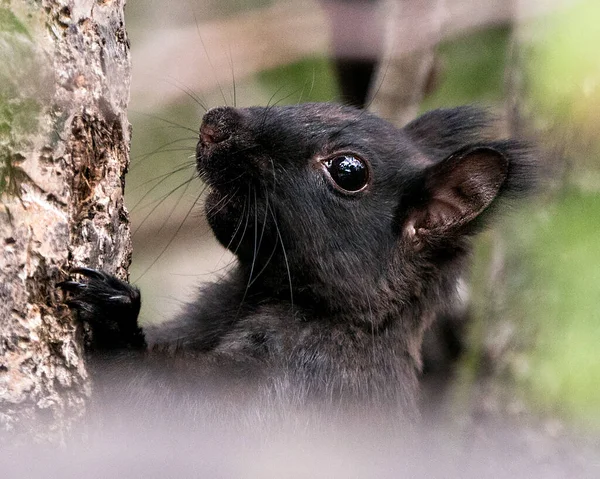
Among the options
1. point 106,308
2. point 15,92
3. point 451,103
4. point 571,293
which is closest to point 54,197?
point 106,308

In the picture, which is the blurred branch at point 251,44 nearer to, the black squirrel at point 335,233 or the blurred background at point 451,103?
the blurred background at point 451,103

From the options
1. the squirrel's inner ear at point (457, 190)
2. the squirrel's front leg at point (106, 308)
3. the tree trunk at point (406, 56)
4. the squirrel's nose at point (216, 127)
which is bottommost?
the squirrel's front leg at point (106, 308)

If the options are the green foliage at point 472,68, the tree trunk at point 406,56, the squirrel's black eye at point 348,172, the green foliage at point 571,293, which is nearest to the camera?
the green foliage at point 571,293

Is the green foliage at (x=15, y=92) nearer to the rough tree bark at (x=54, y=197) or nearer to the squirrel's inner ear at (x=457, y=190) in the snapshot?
the rough tree bark at (x=54, y=197)

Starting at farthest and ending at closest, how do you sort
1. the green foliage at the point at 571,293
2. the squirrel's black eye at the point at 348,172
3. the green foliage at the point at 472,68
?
the green foliage at the point at 472,68 < the squirrel's black eye at the point at 348,172 < the green foliage at the point at 571,293

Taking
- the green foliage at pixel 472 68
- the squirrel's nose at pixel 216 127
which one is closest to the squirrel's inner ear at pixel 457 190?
the squirrel's nose at pixel 216 127

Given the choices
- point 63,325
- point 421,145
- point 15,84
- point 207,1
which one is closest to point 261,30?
point 207,1

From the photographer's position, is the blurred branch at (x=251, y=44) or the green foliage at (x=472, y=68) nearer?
the blurred branch at (x=251, y=44)

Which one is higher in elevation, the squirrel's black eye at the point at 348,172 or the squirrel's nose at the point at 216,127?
the squirrel's nose at the point at 216,127

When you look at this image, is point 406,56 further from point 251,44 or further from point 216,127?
point 216,127
